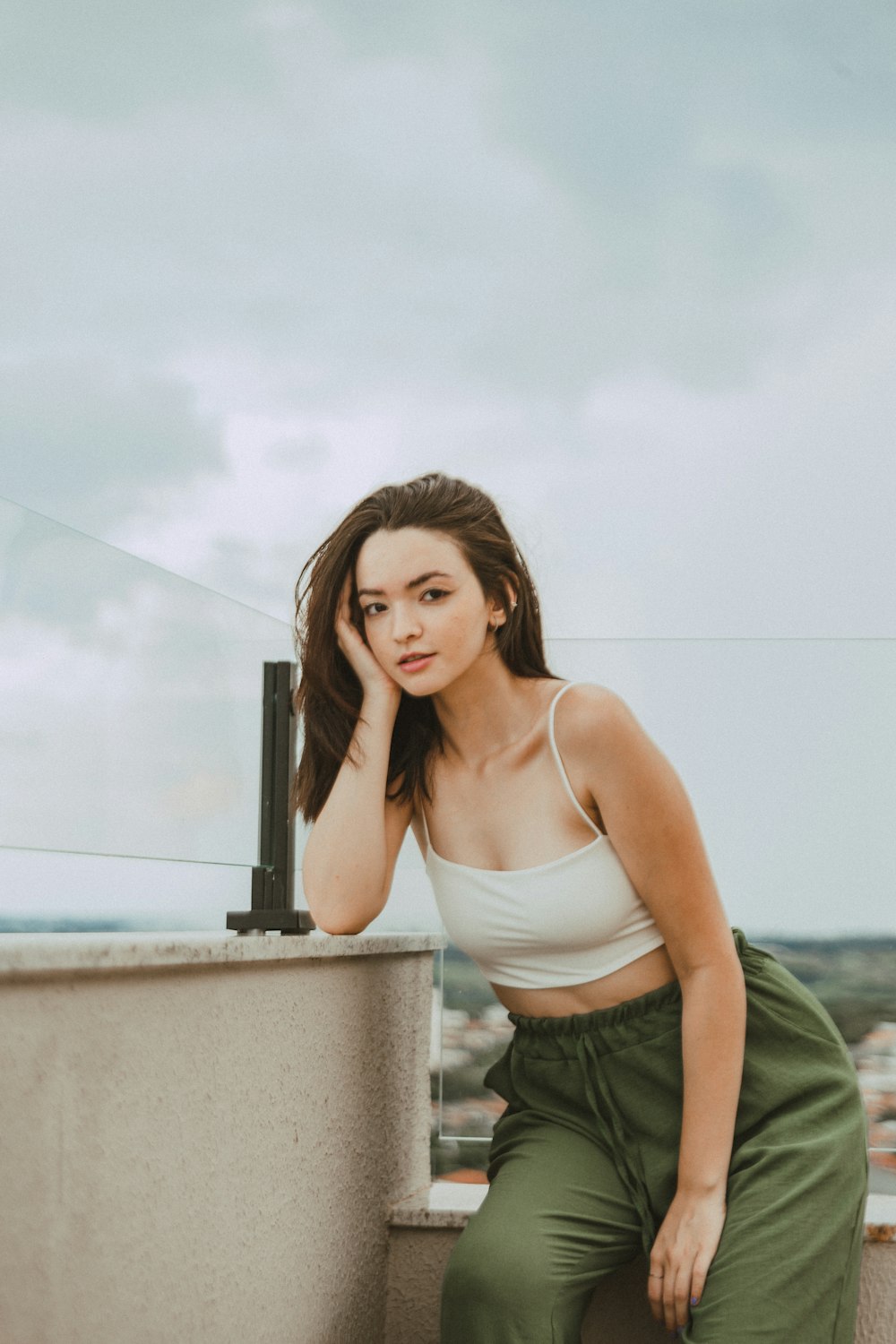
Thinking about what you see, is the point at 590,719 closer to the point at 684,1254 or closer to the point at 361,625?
the point at 361,625

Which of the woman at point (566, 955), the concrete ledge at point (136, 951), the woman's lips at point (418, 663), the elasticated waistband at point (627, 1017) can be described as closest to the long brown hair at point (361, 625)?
the woman at point (566, 955)

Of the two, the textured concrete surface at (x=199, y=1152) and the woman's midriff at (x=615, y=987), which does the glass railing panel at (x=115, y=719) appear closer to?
the textured concrete surface at (x=199, y=1152)

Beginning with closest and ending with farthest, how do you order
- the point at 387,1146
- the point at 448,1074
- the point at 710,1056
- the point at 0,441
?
the point at 710,1056 < the point at 387,1146 < the point at 448,1074 < the point at 0,441

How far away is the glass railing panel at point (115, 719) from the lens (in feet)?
4.21

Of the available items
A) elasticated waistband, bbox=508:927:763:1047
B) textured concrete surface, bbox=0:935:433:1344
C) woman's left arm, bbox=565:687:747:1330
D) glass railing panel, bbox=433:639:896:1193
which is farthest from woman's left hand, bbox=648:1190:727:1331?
glass railing panel, bbox=433:639:896:1193

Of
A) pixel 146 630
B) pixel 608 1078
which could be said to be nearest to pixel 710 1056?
pixel 608 1078

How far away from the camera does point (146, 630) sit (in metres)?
1.53

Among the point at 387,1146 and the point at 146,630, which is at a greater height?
the point at 146,630

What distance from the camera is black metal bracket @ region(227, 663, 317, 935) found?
5.84 feet

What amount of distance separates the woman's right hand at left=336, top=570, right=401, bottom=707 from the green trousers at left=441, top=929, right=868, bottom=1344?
0.44m

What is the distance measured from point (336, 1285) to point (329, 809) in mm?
562

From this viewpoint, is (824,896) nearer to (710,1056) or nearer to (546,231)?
(710,1056)

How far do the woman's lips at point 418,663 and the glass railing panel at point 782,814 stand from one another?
0.68 m

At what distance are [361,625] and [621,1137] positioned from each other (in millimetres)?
687
